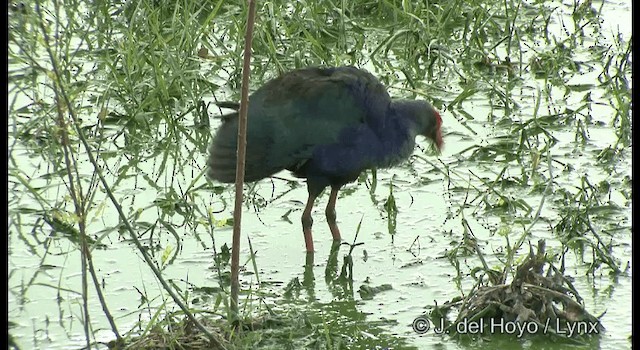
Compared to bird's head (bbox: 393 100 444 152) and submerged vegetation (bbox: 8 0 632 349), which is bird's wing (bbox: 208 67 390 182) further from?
submerged vegetation (bbox: 8 0 632 349)

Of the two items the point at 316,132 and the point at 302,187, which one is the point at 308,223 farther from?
the point at 302,187

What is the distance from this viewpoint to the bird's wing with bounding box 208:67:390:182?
4.91m

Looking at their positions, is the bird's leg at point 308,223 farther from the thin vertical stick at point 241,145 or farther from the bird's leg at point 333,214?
the thin vertical stick at point 241,145

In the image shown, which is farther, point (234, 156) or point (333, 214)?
point (333, 214)

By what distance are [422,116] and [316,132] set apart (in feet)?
1.65

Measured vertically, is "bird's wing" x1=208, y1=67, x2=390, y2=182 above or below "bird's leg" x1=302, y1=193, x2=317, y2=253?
above

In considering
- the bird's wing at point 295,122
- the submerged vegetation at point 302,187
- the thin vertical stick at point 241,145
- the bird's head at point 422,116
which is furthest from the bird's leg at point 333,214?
the thin vertical stick at point 241,145

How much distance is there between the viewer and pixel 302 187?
18.3ft

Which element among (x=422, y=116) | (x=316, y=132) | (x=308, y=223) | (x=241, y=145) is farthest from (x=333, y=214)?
(x=241, y=145)

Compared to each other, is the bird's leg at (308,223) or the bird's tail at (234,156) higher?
the bird's tail at (234,156)

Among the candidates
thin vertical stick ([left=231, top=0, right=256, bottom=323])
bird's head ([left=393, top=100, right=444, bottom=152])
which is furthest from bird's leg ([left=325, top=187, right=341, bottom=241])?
thin vertical stick ([left=231, top=0, right=256, bottom=323])

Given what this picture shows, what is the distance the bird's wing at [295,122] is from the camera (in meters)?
4.91

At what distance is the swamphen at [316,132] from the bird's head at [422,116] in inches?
3.1

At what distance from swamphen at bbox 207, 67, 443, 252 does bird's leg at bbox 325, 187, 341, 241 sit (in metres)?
0.09
